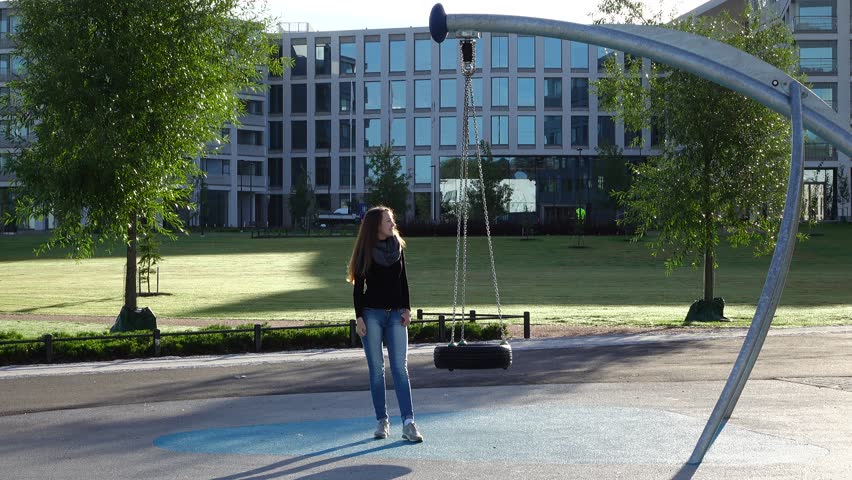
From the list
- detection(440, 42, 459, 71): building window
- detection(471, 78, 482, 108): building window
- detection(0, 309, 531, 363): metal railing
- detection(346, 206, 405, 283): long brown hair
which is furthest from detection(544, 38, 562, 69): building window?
detection(346, 206, 405, 283): long brown hair

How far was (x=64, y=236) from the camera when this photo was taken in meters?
22.9

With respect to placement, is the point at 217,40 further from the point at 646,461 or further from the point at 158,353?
the point at 646,461

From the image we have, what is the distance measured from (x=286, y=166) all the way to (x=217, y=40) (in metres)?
83.0

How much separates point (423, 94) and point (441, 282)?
181 feet

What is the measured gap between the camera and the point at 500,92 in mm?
93750

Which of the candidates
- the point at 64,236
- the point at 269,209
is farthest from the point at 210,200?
the point at 64,236

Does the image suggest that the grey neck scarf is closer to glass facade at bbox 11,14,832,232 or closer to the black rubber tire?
Result: the black rubber tire

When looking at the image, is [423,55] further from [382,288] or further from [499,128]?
[382,288]

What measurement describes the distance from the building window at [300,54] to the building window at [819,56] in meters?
44.2

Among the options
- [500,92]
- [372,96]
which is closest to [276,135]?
[372,96]

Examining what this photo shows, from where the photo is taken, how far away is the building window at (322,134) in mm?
101875

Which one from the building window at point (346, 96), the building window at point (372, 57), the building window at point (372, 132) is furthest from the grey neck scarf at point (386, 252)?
the building window at point (346, 96)

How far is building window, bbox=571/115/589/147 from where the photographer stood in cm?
9462

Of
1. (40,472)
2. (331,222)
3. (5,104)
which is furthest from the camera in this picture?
(331,222)
